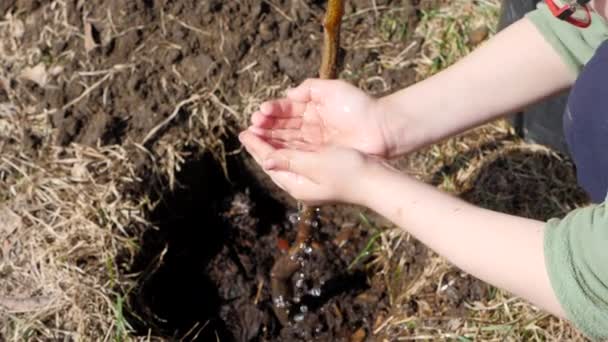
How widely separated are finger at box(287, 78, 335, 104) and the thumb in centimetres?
20

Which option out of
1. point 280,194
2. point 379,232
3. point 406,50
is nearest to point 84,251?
point 280,194

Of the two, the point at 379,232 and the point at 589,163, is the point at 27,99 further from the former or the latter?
the point at 589,163

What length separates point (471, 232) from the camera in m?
1.49

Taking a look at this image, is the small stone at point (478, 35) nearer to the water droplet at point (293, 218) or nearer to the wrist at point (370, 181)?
the water droplet at point (293, 218)

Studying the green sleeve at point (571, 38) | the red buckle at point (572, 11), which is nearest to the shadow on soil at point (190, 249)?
the green sleeve at point (571, 38)

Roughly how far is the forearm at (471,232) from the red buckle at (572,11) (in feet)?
1.19

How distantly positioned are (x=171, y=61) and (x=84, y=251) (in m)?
0.57

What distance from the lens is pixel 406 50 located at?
2471 mm

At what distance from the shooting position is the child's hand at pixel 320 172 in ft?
5.29

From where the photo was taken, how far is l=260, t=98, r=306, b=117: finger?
189cm

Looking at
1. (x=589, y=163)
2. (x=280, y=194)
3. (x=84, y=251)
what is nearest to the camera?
(x=589, y=163)

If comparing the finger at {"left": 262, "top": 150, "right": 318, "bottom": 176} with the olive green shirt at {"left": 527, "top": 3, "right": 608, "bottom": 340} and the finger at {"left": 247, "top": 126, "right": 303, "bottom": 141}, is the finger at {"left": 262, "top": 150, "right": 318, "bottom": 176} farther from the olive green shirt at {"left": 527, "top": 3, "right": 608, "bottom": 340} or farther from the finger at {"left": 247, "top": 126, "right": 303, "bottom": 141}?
the olive green shirt at {"left": 527, "top": 3, "right": 608, "bottom": 340}

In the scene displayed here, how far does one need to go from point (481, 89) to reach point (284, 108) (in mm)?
407

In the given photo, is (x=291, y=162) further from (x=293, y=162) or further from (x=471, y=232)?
(x=471, y=232)
